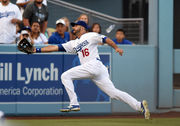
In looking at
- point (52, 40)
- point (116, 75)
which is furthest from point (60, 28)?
point (116, 75)

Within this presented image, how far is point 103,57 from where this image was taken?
1156cm

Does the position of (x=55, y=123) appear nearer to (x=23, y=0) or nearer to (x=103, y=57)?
(x=103, y=57)

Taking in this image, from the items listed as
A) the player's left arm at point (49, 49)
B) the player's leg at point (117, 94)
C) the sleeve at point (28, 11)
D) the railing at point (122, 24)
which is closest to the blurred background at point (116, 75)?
the railing at point (122, 24)

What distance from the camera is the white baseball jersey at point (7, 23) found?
446 inches

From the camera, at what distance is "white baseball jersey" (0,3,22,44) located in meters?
11.3

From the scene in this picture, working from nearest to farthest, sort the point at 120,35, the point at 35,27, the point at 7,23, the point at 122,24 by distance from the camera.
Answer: the point at 35,27
the point at 7,23
the point at 120,35
the point at 122,24

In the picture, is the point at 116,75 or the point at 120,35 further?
the point at 120,35

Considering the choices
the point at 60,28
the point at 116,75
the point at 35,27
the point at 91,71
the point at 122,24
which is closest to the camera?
the point at 91,71

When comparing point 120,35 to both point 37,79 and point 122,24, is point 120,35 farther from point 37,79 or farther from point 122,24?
point 37,79

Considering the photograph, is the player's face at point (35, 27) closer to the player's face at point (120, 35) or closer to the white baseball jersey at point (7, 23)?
the white baseball jersey at point (7, 23)

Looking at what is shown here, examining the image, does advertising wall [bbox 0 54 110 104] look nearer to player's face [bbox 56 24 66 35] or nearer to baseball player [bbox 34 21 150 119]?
player's face [bbox 56 24 66 35]

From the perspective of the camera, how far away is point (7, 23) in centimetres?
1138

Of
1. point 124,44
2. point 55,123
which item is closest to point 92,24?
point 124,44

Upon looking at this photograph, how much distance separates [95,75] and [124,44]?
2.58 m
